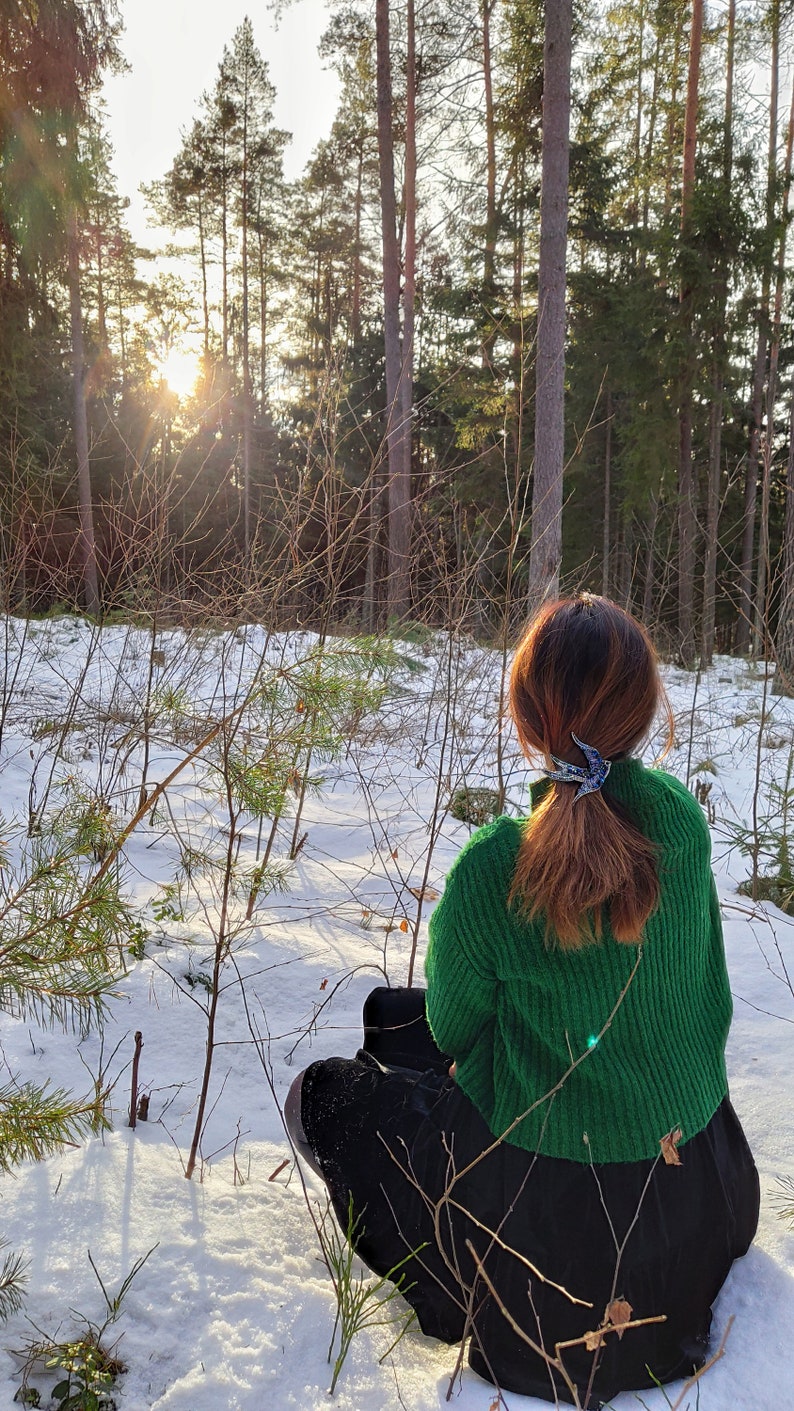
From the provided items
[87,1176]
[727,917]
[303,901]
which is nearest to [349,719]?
[87,1176]

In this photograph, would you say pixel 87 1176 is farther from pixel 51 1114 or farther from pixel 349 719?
pixel 349 719

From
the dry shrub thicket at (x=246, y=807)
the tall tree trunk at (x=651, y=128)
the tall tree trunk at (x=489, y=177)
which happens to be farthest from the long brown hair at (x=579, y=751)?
the tall tree trunk at (x=651, y=128)

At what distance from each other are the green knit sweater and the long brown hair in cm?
5

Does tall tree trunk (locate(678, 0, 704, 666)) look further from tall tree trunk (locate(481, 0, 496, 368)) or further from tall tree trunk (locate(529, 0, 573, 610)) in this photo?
tall tree trunk (locate(529, 0, 573, 610))

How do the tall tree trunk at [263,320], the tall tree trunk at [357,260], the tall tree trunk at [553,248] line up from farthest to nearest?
the tall tree trunk at [263,320], the tall tree trunk at [357,260], the tall tree trunk at [553,248]

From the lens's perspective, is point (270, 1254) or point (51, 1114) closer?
point (51, 1114)

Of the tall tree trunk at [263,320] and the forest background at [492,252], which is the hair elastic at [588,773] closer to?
the forest background at [492,252]

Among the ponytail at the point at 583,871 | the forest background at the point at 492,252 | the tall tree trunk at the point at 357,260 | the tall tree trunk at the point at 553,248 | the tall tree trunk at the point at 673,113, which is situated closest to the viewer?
the ponytail at the point at 583,871

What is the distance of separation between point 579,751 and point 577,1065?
19.6 inches

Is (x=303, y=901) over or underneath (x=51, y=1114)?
underneath

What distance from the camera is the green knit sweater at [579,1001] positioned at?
1.27 m

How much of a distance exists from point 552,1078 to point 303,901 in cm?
209

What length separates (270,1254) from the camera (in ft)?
4.96

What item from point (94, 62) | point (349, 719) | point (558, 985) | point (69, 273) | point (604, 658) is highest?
point (94, 62)
